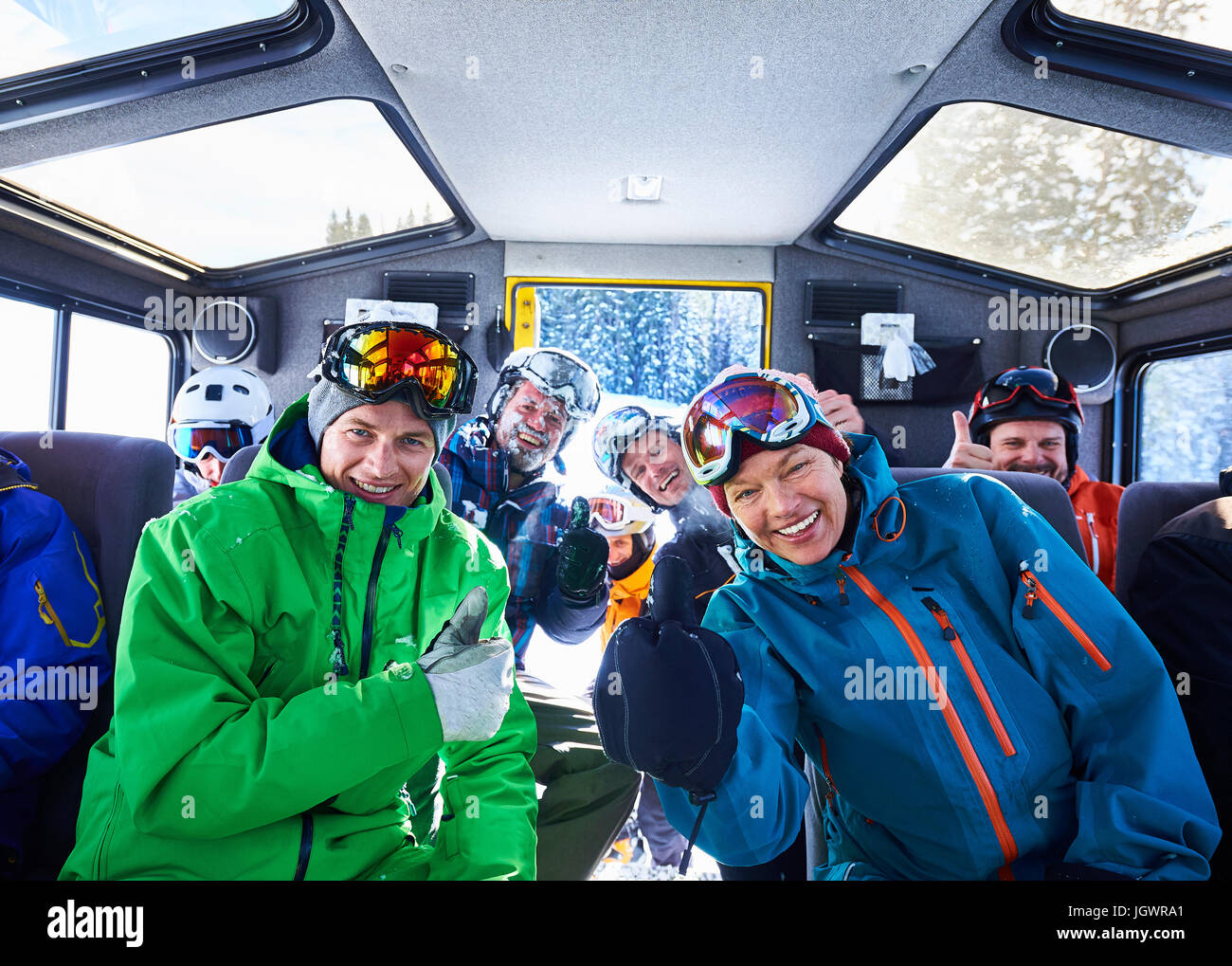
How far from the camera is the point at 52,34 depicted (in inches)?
83.5

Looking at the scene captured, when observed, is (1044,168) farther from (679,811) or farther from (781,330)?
(679,811)

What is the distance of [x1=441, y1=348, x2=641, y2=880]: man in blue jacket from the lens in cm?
173

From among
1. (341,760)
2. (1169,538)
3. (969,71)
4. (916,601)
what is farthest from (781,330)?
(341,760)

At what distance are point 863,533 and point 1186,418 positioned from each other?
3472mm

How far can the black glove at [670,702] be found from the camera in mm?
901

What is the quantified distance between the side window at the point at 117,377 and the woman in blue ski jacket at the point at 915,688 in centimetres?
310

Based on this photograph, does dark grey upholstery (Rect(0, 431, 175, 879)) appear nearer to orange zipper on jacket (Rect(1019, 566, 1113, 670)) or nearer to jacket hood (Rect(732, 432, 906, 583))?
jacket hood (Rect(732, 432, 906, 583))

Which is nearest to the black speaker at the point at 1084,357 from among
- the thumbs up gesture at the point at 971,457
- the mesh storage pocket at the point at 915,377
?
the mesh storage pocket at the point at 915,377

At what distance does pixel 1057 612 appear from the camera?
1.12 meters

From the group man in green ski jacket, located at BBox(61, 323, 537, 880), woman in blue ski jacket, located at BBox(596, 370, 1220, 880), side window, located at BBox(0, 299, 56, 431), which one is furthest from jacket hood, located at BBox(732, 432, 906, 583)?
side window, located at BBox(0, 299, 56, 431)

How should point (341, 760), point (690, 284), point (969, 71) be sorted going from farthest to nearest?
point (690, 284) → point (969, 71) → point (341, 760)

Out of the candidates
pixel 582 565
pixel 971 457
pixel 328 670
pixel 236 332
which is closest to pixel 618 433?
pixel 582 565

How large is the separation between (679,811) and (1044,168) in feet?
10.4

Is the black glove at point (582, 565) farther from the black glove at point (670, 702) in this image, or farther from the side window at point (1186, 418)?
the side window at point (1186, 418)
